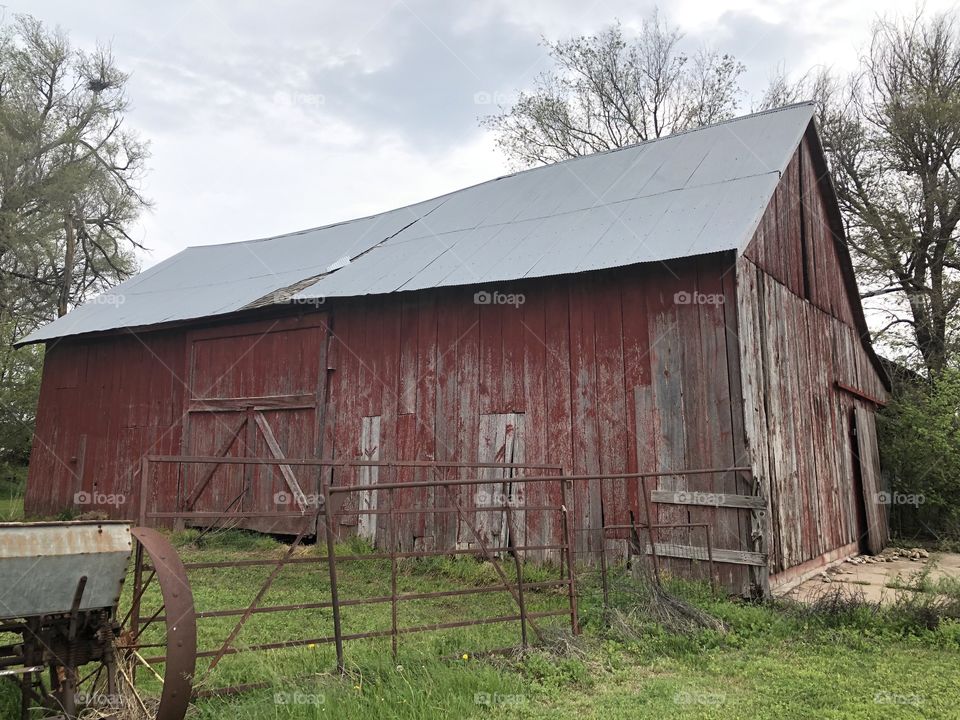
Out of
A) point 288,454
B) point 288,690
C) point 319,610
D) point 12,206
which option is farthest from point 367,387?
point 12,206

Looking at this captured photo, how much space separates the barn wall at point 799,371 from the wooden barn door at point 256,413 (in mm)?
6569

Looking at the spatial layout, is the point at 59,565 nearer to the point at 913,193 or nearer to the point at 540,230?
the point at 540,230

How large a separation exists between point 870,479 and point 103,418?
14.6 metres

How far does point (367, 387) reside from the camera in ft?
37.7

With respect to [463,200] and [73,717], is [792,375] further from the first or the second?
[73,717]

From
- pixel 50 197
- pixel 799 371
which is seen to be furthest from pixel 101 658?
pixel 50 197

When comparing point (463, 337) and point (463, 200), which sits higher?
point (463, 200)

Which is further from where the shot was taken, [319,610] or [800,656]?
[319,610]

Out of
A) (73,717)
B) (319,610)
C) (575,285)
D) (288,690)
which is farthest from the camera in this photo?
(575,285)

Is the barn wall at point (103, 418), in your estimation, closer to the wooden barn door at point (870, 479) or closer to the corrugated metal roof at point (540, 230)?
the corrugated metal roof at point (540, 230)

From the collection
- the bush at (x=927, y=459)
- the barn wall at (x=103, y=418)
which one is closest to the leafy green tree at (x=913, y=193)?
the bush at (x=927, y=459)

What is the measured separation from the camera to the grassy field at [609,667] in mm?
4750

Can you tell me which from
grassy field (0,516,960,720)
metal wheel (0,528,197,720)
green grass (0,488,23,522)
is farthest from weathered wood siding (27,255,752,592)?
metal wheel (0,528,197,720)

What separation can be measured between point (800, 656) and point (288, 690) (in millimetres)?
4089
